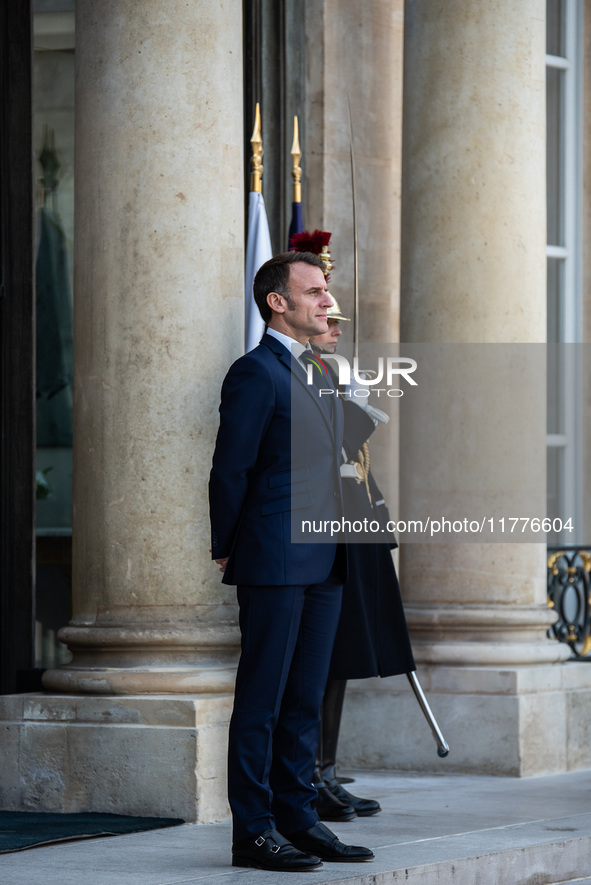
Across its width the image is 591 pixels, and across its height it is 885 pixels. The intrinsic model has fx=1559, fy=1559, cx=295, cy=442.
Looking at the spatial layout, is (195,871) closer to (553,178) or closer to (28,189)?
(28,189)

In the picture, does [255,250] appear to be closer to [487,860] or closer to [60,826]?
[60,826]

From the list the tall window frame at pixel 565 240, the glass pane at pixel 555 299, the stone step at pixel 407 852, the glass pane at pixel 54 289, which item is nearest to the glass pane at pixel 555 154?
the tall window frame at pixel 565 240

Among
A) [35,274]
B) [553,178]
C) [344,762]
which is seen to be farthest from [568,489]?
[35,274]

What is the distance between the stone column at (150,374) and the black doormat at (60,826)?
123mm

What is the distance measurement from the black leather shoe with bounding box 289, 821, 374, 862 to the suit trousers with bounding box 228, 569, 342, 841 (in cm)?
3

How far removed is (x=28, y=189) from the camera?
8250 mm

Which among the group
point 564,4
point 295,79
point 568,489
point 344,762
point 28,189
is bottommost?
point 344,762

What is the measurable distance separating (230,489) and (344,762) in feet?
11.1

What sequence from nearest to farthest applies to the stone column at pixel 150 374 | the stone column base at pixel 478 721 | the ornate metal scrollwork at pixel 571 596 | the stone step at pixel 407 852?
the stone step at pixel 407 852 → the stone column at pixel 150 374 → the stone column base at pixel 478 721 → the ornate metal scrollwork at pixel 571 596

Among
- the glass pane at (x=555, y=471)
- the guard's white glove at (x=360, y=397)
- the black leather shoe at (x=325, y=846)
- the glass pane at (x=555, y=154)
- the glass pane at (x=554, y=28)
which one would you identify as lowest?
the black leather shoe at (x=325, y=846)

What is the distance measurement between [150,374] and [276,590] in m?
1.48

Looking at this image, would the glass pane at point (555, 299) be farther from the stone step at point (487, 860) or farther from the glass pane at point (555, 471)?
the stone step at point (487, 860)

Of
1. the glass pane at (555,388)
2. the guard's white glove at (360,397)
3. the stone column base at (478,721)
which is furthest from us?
the glass pane at (555,388)

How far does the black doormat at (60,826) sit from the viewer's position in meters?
5.68
